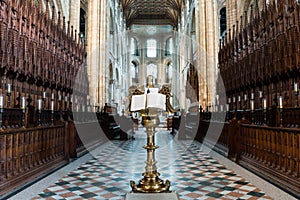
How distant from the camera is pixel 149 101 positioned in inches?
118

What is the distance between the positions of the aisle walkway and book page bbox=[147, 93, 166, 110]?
1304mm

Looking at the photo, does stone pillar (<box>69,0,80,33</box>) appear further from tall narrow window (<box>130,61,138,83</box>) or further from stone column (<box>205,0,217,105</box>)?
tall narrow window (<box>130,61,138,83</box>)

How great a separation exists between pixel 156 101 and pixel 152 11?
113 ft

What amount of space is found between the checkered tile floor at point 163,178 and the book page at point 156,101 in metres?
1.27

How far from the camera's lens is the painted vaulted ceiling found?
31312 millimetres

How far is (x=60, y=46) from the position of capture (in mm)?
8758

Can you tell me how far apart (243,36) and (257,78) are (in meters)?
1.75

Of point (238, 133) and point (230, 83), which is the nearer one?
point (238, 133)

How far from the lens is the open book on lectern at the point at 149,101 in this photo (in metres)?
2.98

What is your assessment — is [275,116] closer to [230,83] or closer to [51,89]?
[230,83]

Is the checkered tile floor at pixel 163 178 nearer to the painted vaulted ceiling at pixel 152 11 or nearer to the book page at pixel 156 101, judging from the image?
the book page at pixel 156 101

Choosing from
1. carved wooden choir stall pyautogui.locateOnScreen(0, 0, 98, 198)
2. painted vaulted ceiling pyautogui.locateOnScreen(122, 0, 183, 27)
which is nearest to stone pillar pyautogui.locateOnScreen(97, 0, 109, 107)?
carved wooden choir stall pyautogui.locateOnScreen(0, 0, 98, 198)

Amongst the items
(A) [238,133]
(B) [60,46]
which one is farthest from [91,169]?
(B) [60,46]

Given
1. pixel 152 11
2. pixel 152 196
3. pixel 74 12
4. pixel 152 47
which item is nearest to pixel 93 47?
pixel 74 12
